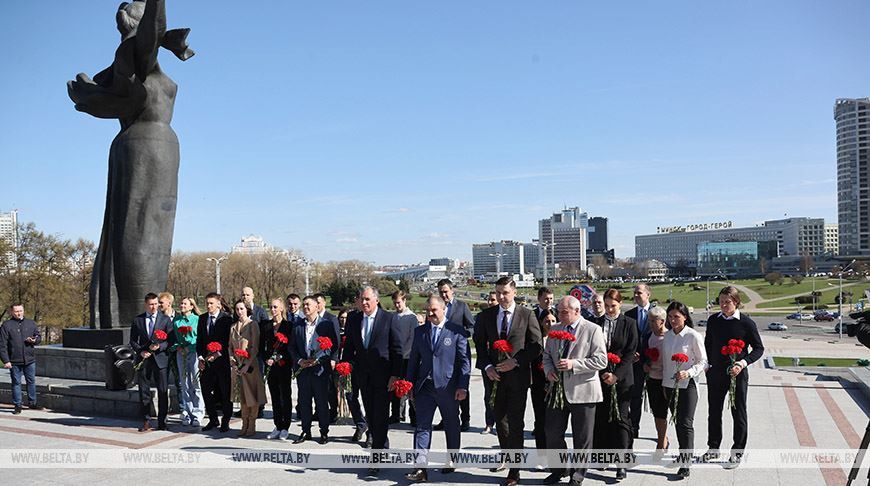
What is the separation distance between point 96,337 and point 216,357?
3865 mm

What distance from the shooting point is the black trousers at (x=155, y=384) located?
8.93 m

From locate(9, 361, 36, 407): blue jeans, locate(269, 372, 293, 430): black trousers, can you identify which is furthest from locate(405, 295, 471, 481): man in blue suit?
locate(9, 361, 36, 407): blue jeans

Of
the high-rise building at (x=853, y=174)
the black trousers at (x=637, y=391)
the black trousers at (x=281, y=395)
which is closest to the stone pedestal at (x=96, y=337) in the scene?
the black trousers at (x=281, y=395)

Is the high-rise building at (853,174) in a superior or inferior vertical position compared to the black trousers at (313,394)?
superior

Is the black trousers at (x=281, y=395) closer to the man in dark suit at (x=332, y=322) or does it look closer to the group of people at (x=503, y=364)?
the group of people at (x=503, y=364)

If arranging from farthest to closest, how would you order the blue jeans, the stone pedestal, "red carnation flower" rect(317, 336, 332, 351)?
the stone pedestal → the blue jeans → "red carnation flower" rect(317, 336, 332, 351)

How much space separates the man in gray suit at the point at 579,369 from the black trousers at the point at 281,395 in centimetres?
382

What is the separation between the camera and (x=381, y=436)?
7254 mm

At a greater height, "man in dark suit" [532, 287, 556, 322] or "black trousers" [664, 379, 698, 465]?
"man in dark suit" [532, 287, 556, 322]

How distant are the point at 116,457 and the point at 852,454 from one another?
8457mm

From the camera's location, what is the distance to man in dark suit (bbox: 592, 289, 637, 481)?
6633 millimetres

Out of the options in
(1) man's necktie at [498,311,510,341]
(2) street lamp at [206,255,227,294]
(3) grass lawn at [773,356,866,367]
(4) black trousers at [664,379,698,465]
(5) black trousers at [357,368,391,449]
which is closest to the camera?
(1) man's necktie at [498,311,510,341]

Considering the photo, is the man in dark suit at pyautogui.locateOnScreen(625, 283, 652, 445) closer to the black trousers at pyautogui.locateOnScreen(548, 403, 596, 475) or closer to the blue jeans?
the black trousers at pyautogui.locateOnScreen(548, 403, 596, 475)

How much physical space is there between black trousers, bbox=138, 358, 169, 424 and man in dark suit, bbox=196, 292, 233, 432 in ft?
1.79
